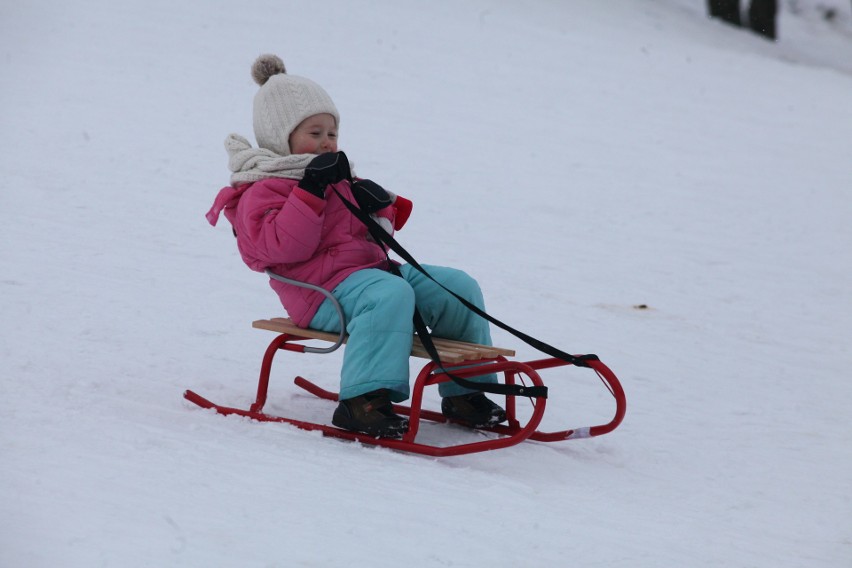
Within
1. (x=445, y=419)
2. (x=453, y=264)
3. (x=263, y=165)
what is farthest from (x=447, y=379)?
(x=453, y=264)

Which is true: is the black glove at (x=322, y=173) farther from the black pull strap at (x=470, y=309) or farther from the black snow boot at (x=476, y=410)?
the black snow boot at (x=476, y=410)

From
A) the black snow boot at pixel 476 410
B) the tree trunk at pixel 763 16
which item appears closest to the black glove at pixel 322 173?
the black snow boot at pixel 476 410

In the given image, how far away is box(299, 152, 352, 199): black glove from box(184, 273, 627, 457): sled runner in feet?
1.16

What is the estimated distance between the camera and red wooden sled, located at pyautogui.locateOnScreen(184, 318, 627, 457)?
3432 mm

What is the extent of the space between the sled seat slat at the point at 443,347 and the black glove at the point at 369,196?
1.64 feet

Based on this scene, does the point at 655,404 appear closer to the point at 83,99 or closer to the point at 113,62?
the point at 83,99

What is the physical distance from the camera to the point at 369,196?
3857 mm

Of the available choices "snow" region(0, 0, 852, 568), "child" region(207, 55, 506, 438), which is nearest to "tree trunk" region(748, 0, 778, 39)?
"snow" region(0, 0, 852, 568)

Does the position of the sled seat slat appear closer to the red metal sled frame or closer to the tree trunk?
the red metal sled frame

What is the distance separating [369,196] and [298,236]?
42cm

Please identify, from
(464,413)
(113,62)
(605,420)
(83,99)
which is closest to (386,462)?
(464,413)

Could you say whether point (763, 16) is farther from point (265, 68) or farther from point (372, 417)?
point (372, 417)

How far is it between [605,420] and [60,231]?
329 centimetres

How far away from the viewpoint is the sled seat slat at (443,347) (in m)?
3.52
